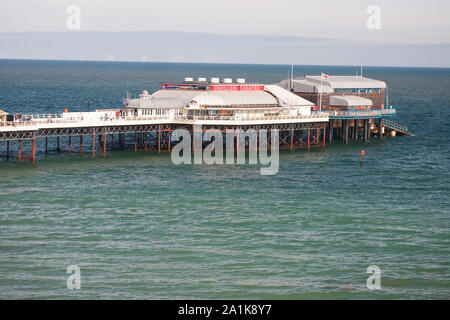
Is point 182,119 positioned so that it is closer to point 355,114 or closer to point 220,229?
point 355,114

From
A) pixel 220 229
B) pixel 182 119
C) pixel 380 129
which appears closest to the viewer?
pixel 220 229

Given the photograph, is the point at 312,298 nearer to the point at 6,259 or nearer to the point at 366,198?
the point at 6,259

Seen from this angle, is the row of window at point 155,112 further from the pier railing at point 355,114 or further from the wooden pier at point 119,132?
the pier railing at point 355,114

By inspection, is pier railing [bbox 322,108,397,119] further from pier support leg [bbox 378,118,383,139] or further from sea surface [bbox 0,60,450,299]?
sea surface [bbox 0,60,450,299]

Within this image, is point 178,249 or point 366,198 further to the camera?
point 366,198

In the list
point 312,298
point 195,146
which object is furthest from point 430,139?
point 312,298

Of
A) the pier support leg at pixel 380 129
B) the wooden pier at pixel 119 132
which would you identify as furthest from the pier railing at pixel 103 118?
the pier support leg at pixel 380 129

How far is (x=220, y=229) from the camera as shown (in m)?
59.1

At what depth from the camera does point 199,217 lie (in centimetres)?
6266

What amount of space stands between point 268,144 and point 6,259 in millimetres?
59052

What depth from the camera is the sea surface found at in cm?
4744

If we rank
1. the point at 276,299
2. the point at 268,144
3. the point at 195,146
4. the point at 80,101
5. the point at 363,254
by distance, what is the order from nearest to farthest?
the point at 276,299
the point at 363,254
the point at 195,146
the point at 268,144
the point at 80,101

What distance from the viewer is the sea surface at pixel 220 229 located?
47.4 metres

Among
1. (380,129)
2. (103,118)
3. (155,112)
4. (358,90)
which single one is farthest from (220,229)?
(358,90)
